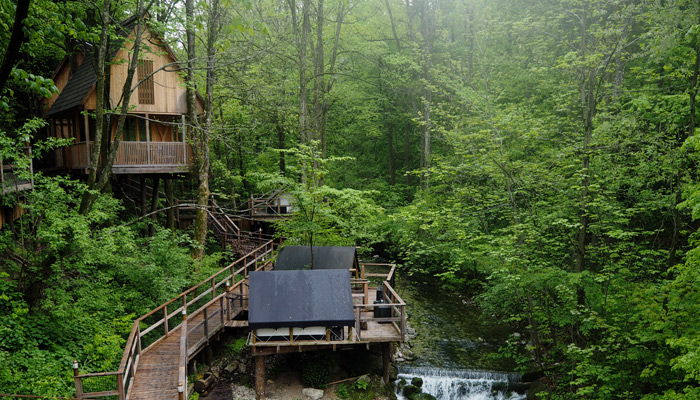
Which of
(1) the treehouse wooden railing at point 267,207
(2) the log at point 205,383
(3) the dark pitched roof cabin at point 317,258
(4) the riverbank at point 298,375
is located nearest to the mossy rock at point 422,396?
(4) the riverbank at point 298,375

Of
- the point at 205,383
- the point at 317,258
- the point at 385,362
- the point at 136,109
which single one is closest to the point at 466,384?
the point at 385,362

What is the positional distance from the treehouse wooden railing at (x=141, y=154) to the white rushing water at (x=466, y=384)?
11.7 metres

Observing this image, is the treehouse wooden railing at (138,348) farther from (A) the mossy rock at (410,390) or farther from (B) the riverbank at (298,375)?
(A) the mossy rock at (410,390)

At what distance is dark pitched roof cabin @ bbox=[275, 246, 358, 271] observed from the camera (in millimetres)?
15641

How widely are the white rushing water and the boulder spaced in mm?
2375

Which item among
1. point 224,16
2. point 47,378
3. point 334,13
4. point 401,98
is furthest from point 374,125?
point 47,378

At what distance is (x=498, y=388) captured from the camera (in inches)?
508

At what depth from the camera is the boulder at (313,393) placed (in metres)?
12.2

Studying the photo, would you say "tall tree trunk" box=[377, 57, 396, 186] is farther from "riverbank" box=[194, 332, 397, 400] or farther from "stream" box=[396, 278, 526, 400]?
"riverbank" box=[194, 332, 397, 400]

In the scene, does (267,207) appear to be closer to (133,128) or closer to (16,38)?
(133,128)

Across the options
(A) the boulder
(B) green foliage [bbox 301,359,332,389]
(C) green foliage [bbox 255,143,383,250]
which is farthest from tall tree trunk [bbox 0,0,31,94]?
(B) green foliage [bbox 301,359,332,389]

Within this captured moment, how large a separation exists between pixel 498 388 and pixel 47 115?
20164mm

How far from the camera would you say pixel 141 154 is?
54.2ft

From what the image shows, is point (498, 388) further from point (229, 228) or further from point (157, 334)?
point (229, 228)
